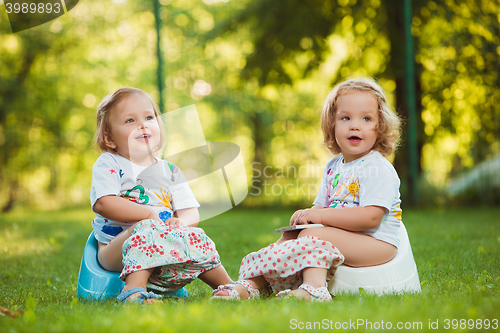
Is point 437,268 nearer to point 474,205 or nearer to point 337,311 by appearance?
point 337,311

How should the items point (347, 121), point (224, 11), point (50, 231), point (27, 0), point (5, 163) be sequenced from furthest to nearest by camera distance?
1. point (224, 11)
2. point (5, 163)
3. point (27, 0)
4. point (50, 231)
5. point (347, 121)

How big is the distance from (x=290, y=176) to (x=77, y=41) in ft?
23.6

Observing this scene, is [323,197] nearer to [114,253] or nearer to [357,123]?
[357,123]

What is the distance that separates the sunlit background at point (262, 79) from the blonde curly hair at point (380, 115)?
5.41 feet

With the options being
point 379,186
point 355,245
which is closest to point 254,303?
point 355,245

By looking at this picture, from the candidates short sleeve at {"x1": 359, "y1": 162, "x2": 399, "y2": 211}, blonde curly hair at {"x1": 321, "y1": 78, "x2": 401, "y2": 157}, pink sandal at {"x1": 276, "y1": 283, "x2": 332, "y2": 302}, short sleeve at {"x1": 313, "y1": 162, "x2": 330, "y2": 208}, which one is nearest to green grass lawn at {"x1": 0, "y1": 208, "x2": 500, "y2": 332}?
pink sandal at {"x1": 276, "y1": 283, "x2": 332, "y2": 302}

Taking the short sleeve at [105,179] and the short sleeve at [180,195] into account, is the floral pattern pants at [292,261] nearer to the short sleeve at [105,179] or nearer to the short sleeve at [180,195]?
the short sleeve at [180,195]

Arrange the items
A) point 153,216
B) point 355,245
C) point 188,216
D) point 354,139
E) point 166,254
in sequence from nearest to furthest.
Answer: point 166,254, point 355,245, point 153,216, point 354,139, point 188,216

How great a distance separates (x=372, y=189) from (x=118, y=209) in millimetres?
1159

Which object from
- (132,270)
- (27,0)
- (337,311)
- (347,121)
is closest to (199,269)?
(132,270)

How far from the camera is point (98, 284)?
6.95ft

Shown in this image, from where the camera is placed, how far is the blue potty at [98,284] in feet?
6.91

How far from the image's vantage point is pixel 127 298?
1.87 m

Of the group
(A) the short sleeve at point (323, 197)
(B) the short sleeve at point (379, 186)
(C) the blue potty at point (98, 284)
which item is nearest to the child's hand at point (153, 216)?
(C) the blue potty at point (98, 284)
